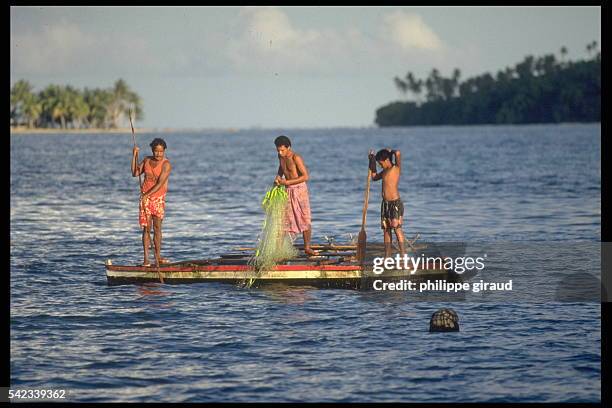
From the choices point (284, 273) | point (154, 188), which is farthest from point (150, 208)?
point (284, 273)

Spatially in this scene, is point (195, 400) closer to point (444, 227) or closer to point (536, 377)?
point (536, 377)

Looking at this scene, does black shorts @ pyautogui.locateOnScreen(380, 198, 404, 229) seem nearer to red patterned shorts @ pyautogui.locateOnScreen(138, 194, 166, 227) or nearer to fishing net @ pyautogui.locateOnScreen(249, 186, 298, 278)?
fishing net @ pyautogui.locateOnScreen(249, 186, 298, 278)

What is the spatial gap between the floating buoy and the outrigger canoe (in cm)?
277

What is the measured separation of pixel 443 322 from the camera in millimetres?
12852

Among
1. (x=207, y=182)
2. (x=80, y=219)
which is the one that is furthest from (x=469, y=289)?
(x=207, y=182)

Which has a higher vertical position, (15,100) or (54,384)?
(15,100)

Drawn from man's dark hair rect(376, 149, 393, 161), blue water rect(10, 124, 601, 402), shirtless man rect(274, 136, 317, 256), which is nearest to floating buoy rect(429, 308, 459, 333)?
blue water rect(10, 124, 601, 402)

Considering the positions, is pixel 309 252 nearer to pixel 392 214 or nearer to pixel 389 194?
pixel 392 214

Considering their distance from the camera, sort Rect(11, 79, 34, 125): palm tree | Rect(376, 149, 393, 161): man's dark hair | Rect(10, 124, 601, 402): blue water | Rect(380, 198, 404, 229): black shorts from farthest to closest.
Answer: Rect(11, 79, 34, 125): palm tree → Rect(380, 198, 404, 229): black shorts → Rect(376, 149, 393, 161): man's dark hair → Rect(10, 124, 601, 402): blue water

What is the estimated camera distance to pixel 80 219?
2964 cm

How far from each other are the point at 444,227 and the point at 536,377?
15.5 m

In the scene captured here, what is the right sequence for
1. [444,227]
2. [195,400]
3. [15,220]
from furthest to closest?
[15,220]
[444,227]
[195,400]

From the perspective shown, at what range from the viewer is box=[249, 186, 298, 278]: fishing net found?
1612cm

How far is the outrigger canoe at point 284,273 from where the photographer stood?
15812 millimetres
